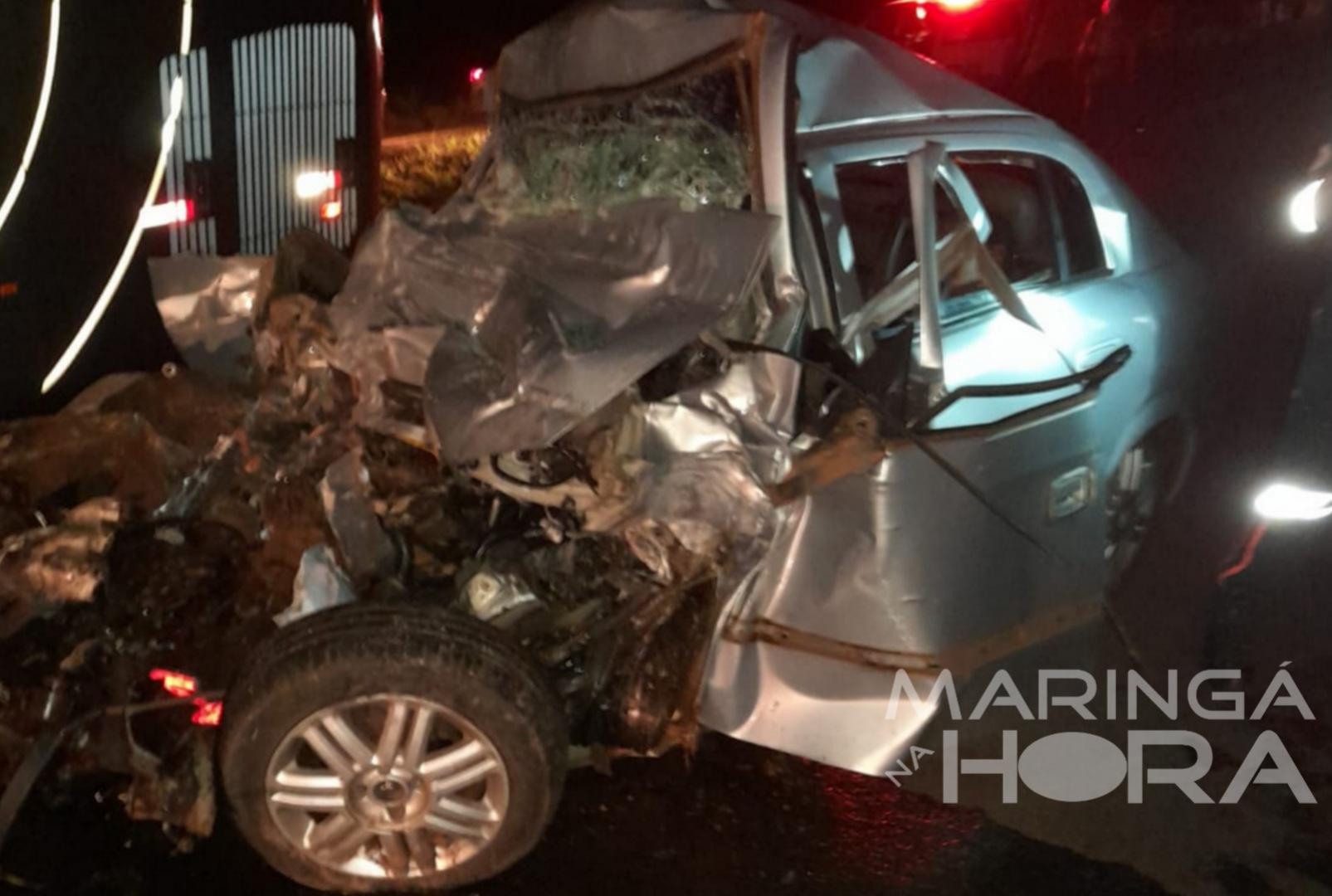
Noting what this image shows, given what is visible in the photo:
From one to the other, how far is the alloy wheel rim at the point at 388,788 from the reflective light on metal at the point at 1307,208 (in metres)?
3.13

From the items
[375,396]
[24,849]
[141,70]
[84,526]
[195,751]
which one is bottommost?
[24,849]

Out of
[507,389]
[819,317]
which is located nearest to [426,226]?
[507,389]

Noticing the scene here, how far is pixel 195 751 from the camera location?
127 inches

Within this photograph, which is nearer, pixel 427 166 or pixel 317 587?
pixel 317 587

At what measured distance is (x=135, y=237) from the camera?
4.51m

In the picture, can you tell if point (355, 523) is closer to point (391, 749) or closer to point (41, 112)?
point (391, 749)

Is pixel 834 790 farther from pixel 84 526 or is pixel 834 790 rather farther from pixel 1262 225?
pixel 1262 225

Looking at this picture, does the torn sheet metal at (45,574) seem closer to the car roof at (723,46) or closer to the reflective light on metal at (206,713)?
the reflective light on metal at (206,713)

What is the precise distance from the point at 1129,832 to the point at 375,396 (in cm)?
234

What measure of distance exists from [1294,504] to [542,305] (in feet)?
8.88

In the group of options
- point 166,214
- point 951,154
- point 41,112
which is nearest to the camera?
point 951,154

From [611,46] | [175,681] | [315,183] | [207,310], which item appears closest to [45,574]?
[175,681]

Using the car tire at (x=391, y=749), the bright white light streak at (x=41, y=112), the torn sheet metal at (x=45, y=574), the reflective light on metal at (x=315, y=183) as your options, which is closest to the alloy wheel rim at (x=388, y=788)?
the car tire at (x=391, y=749)

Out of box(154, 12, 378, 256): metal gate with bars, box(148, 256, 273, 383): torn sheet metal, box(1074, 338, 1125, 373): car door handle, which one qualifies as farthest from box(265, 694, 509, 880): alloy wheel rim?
box(154, 12, 378, 256): metal gate with bars
